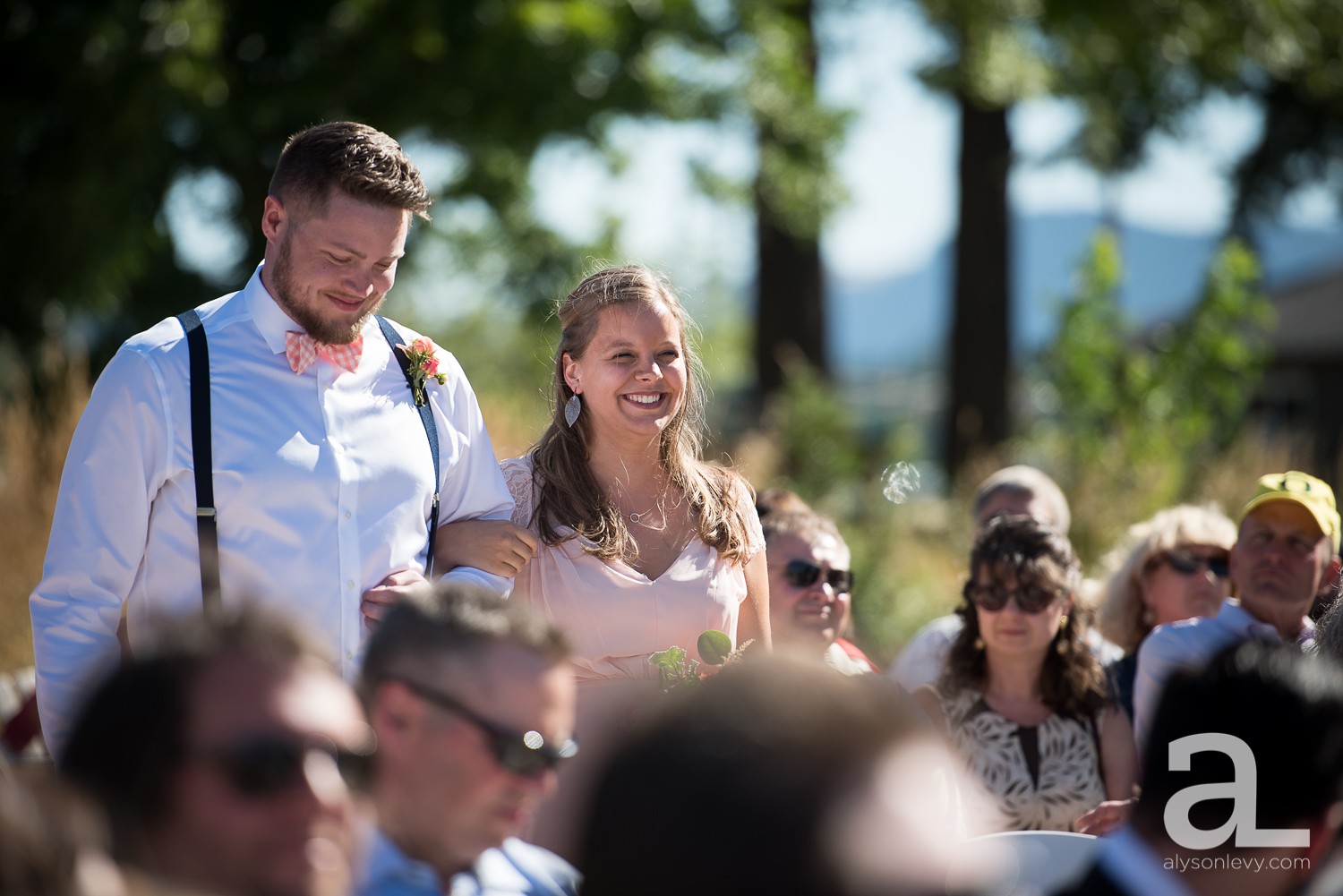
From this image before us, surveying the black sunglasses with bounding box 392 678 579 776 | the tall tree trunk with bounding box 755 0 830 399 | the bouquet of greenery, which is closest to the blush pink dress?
the bouquet of greenery

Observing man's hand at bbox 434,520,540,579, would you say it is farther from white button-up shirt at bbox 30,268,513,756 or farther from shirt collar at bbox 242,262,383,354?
shirt collar at bbox 242,262,383,354

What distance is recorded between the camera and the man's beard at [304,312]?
285 cm

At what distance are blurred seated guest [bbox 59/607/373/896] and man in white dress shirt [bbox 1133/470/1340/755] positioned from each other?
10.3ft

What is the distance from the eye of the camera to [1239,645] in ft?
6.04

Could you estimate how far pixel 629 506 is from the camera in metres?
3.68

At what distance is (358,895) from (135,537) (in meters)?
1.19

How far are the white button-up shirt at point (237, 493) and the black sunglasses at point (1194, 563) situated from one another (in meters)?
2.79

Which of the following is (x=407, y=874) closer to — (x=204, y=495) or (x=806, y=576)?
(x=204, y=495)

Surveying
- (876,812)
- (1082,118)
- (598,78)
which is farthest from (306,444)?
(1082,118)

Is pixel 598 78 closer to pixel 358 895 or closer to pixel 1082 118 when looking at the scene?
pixel 1082 118

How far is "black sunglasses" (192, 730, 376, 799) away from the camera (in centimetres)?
149

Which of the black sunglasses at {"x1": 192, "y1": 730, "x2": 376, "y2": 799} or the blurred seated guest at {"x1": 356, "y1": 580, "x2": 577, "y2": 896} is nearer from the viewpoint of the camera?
the black sunglasses at {"x1": 192, "y1": 730, "x2": 376, "y2": 799}

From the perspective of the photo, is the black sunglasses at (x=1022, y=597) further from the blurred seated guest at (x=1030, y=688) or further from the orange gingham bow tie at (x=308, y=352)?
the orange gingham bow tie at (x=308, y=352)

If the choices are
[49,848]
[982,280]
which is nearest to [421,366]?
[49,848]
